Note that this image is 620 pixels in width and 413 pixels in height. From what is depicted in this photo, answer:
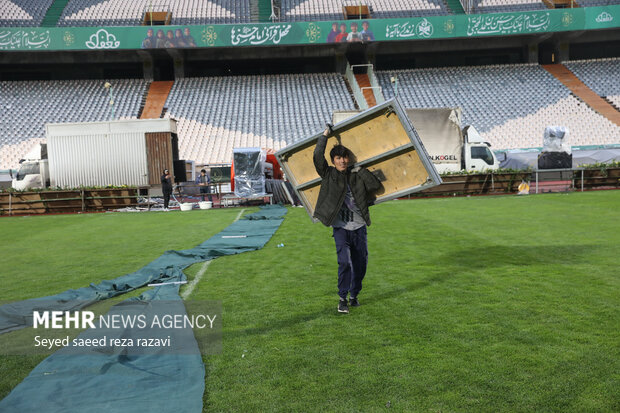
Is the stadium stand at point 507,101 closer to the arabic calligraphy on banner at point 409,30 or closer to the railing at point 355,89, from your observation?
the railing at point 355,89

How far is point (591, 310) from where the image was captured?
5.44m

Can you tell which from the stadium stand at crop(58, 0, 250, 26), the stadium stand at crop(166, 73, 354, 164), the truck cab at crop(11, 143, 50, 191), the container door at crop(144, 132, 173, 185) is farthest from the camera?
the stadium stand at crop(58, 0, 250, 26)

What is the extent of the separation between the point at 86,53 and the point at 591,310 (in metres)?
47.3

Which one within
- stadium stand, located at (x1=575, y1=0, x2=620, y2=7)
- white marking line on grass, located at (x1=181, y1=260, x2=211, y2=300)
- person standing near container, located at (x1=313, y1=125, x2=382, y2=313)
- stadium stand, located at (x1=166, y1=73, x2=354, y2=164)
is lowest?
white marking line on grass, located at (x1=181, y1=260, x2=211, y2=300)

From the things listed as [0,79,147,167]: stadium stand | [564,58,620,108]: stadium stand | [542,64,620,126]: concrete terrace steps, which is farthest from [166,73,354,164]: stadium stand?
[564,58,620,108]: stadium stand

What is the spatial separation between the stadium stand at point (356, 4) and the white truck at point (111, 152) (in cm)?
2536

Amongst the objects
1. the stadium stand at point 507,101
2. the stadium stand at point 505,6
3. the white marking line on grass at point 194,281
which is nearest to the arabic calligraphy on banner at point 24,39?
the stadium stand at point 507,101

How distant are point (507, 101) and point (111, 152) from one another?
30.6 meters

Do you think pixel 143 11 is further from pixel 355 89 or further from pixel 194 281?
pixel 194 281

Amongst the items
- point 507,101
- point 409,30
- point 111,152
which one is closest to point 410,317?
point 111,152

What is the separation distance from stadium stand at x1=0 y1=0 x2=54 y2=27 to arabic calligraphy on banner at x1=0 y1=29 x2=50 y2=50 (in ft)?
14.3

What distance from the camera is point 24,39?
131ft

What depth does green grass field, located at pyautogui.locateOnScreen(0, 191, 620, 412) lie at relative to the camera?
3.64 meters

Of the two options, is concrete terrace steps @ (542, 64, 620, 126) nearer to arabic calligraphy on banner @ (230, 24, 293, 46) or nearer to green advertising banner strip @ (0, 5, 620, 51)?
green advertising banner strip @ (0, 5, 620, 51)
